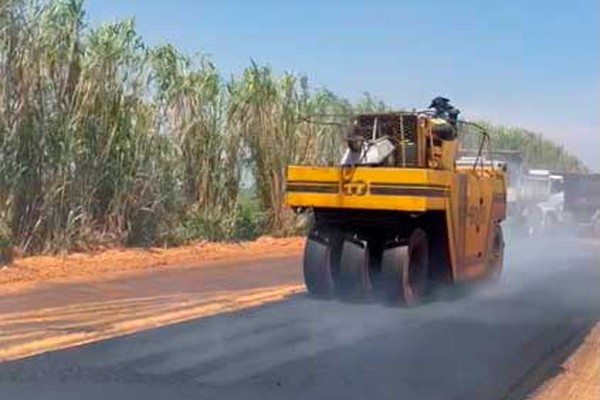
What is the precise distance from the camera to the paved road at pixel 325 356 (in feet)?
26.7

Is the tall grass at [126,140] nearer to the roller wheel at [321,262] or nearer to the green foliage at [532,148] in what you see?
the roller wheel at [321,262]

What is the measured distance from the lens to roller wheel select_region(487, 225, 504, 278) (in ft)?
54.9

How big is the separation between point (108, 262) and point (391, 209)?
569 centimetres

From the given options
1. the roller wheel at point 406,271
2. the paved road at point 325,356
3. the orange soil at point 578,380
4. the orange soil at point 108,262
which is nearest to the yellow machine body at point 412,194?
the roller wheel at point 406,271

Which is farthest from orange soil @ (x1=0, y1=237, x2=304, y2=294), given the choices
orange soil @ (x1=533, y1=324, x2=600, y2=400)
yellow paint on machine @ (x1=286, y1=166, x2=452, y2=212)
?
orange soil @ (x1=533, y1=324, x2=600, y2=400)

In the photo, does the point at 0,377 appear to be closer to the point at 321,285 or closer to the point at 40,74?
the point at 321,285

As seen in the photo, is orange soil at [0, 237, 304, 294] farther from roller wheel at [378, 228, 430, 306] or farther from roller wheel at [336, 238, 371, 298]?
roller wheel at [378, 228, 430, 306]

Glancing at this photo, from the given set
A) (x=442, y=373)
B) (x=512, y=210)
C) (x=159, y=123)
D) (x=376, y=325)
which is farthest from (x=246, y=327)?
(x=512, y=210)

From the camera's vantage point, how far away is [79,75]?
17797 millimetres

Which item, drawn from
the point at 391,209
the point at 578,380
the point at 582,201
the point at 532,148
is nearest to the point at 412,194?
the point at 391,209

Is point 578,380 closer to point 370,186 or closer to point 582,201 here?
point 370,186

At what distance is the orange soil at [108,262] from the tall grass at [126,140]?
1.29 ft

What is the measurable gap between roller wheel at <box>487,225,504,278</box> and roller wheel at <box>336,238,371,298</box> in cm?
311

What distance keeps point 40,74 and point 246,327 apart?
719 centimetres
